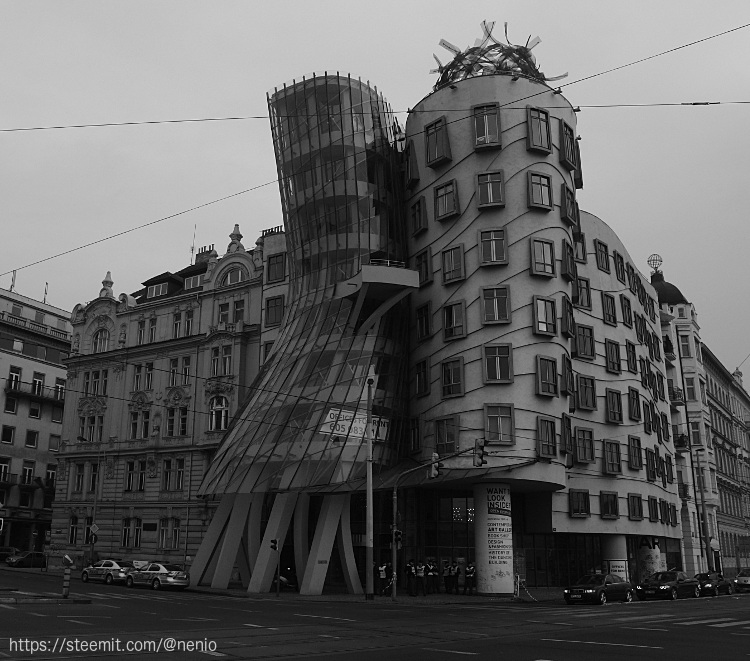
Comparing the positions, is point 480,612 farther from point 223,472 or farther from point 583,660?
point 223,472

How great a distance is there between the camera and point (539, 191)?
155 feet

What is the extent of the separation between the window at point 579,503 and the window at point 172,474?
2869 centimetres

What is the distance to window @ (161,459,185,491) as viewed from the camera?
61.1m

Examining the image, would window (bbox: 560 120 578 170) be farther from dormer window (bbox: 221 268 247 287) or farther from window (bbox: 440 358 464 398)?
dormer window (bbox: 221 268 247 287)

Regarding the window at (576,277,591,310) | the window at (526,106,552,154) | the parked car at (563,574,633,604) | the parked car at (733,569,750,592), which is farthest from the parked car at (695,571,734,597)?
the window at (526,106,552,154)

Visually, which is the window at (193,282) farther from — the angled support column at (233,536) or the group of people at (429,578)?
the group of people at (429,578)

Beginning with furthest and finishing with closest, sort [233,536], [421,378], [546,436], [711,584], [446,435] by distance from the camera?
1. [421,378]
2. [711,584]
3. [233,536]
4. [446,435]
5. [546,436]

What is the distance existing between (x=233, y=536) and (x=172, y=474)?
1726 cm

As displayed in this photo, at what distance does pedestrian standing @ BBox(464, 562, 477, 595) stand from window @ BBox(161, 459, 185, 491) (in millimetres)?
26275

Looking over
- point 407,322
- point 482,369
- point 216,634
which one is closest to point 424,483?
point 482,369

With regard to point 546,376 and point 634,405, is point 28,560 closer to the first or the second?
point 546,376

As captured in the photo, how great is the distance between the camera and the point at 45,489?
276 feet

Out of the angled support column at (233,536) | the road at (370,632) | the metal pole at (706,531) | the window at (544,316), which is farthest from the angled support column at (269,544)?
the metal pole at (706,531)

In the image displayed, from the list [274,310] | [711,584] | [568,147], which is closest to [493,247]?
[568,147]
